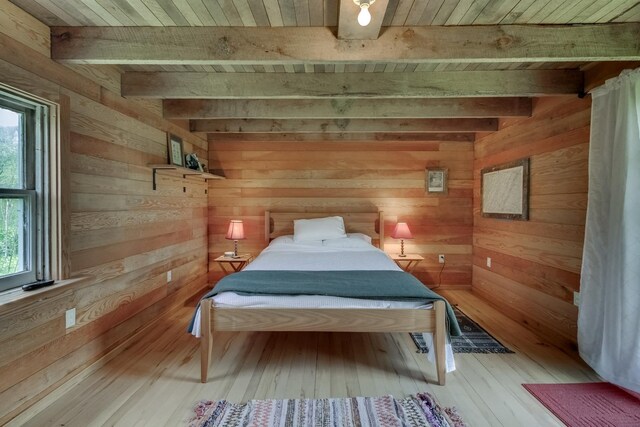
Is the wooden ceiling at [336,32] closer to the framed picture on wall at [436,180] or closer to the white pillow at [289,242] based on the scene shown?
the framed picture on wall at [436,180]

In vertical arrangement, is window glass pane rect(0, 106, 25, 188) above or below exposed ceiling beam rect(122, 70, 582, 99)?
below

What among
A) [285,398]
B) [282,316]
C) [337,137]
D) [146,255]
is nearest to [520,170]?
[337,137]

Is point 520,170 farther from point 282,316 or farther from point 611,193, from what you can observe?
point 282,316

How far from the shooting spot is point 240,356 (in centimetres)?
222

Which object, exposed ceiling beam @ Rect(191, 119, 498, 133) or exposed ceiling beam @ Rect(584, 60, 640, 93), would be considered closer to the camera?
exposed ceiling beam @ Rect(584, 60, 640, 93)

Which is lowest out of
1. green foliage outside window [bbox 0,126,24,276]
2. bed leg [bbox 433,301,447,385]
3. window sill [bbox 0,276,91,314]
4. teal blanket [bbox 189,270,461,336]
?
bed leg [bbox 433,301,447,385]

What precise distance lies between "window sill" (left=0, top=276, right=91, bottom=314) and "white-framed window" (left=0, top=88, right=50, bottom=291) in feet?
0.27

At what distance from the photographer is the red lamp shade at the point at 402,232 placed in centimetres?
359

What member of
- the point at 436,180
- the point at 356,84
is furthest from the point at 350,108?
the point at 436,180

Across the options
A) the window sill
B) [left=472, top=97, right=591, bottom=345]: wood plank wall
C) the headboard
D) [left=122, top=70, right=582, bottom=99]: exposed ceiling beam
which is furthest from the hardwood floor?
[left=122, top=70, right=582, bottom=99]: exposed ceiling beam

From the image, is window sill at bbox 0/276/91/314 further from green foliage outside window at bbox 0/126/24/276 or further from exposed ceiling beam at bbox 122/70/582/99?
exposed ceiling beam at bbox 122/70/582/99

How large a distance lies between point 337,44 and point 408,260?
260 cm

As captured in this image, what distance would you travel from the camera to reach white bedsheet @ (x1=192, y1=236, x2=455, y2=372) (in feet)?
6.24

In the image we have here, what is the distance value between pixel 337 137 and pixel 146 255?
2572mm
